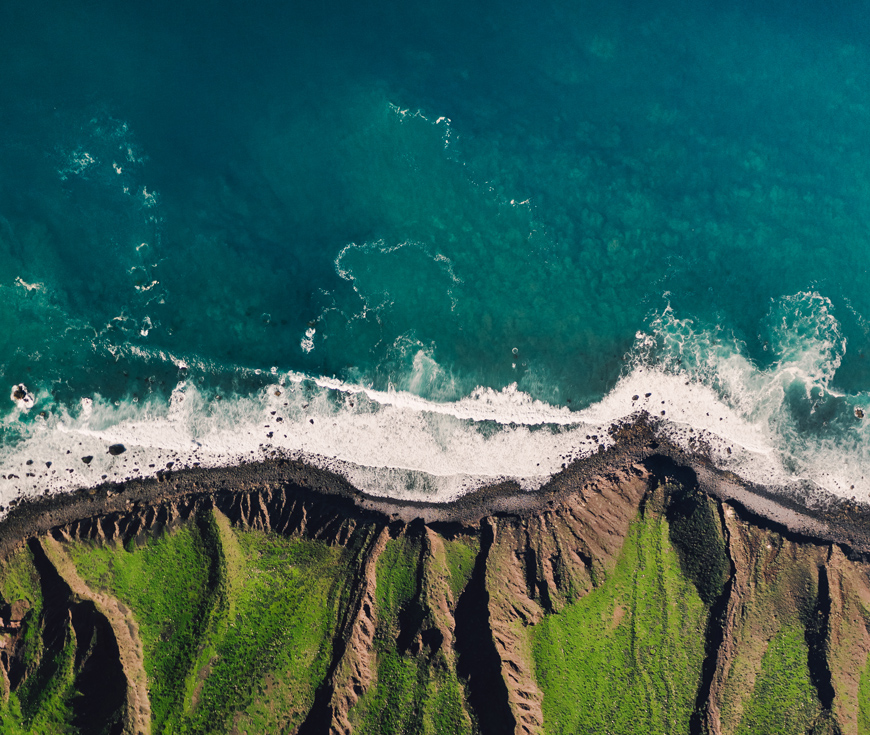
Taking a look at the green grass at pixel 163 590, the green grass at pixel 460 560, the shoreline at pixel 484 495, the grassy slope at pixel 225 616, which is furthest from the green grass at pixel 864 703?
the green grass at pixel 163 590

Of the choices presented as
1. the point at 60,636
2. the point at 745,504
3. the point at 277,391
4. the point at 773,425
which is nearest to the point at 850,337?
the point at 773,425

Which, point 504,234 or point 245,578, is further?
point 504,234

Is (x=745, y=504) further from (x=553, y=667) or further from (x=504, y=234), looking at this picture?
(x=504, y=234)

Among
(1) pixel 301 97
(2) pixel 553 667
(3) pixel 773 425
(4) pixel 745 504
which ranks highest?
(1) pixel 301 97

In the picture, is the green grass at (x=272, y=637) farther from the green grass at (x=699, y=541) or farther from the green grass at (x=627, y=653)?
the green grass at (x=699, y=541)

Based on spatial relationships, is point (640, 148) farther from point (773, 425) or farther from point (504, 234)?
point (773, 425)

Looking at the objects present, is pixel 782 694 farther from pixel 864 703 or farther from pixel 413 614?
pixel 413 614

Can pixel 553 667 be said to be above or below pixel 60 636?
above
